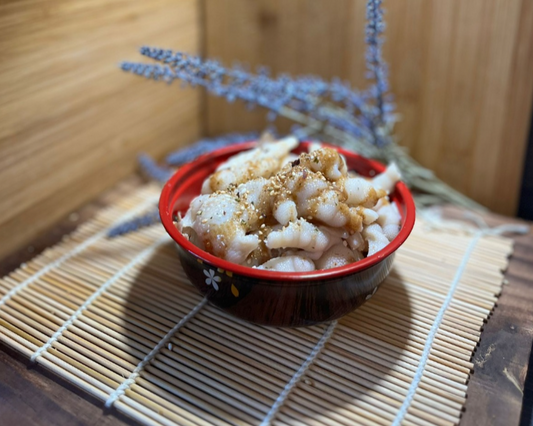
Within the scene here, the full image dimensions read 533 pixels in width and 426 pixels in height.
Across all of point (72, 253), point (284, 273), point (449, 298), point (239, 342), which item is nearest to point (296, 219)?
point (284, 273)

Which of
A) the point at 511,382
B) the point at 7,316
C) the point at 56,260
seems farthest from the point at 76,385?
the point at 511,382

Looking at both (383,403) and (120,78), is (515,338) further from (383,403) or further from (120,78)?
(120,78)

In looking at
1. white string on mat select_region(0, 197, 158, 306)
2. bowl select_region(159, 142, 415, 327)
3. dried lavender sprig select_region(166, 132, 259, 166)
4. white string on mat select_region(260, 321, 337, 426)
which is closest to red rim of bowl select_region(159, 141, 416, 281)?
bowl select_region(159, 142, 415, 327)

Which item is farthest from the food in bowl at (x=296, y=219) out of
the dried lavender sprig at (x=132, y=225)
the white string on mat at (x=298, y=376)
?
the dried lavender sprig at (x=132, y=225)

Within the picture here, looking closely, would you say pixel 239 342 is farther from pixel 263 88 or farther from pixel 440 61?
pixel 440 61

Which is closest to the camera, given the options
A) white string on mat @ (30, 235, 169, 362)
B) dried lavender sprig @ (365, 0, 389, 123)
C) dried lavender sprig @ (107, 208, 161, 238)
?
white string on mat @ (30, 235, 169, 362)

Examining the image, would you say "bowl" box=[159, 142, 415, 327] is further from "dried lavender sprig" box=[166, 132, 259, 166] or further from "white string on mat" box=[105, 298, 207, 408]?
"dried lavender sprig" box=[166, 132, 259, 166]
